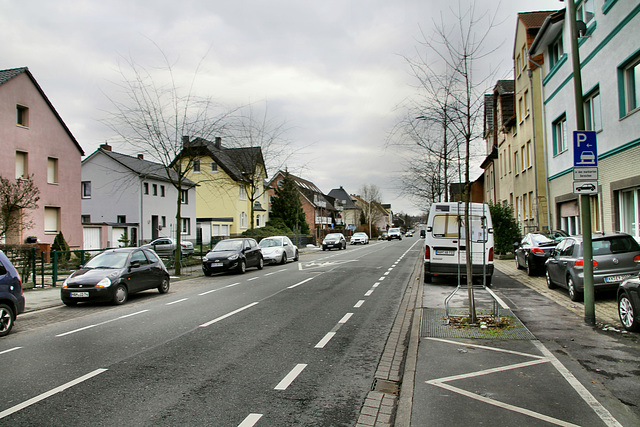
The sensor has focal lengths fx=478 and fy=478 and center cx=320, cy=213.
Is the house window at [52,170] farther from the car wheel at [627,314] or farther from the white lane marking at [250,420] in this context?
the car wheel at [627,314]

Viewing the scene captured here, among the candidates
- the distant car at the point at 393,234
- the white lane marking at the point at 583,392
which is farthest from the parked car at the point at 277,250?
the distant car at the point at 393,234

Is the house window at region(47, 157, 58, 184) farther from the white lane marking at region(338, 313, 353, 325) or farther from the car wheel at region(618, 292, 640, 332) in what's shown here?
the car wheel at region(618, 292, 640, 332)

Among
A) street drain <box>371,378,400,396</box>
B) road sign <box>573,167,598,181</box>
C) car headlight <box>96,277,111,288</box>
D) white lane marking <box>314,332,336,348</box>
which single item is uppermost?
road sign <box>573,167,598,181</box>

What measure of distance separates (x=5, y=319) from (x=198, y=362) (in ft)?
14.9

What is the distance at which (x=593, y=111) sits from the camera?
53.0ft

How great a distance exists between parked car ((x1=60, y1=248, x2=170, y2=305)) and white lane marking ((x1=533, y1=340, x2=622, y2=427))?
1003 centimetres

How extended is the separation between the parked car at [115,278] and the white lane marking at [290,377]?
25.4 ft

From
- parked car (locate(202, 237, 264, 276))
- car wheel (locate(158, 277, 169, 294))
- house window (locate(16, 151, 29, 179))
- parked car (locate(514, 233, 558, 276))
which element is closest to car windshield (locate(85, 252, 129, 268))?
car wheel (locate(158, 277, 169, 294))

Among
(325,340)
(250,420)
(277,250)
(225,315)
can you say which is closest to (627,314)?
(325,340)

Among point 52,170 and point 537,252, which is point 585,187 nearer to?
point 537,252

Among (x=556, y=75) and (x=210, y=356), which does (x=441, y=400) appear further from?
(x=556, y=75)

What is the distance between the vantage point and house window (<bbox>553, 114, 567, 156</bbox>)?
2057 centimetres

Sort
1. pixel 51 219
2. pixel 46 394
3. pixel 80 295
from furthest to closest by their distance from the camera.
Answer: pixel 51 219, pixel 80 295, pixel 46 394

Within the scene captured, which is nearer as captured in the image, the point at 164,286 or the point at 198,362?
the point at 198,362
